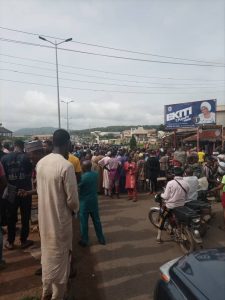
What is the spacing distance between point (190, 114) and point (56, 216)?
24.4 metres

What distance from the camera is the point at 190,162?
1127 cm

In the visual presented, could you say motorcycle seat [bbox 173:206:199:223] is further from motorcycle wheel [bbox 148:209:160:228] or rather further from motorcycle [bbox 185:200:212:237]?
motorcycle wheel [bbox 148:209:160:228]

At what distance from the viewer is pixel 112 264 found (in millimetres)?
5766

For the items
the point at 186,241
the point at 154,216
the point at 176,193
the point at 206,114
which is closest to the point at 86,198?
the point at 176,193

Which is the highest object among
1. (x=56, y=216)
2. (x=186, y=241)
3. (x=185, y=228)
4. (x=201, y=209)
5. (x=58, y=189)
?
(x=58, y=189)

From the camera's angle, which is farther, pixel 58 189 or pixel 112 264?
pixel 112 264

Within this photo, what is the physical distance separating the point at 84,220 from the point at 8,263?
1.67 meters

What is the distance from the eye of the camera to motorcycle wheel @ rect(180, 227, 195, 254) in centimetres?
631

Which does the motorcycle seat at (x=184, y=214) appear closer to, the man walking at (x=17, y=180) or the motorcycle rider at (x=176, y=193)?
the motorcycle rider at (x=176, y=193)

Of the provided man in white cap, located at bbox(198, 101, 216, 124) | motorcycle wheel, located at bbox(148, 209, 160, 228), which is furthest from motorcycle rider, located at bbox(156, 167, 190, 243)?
man in white cap, located at bbox(198, 101, 216, 124)

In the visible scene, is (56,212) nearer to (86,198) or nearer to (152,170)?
(86,198)

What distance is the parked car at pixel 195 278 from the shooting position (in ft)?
8.94

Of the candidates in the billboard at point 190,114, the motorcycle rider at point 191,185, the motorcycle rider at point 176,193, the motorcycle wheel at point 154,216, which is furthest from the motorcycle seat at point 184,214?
the billboard at point 190,114

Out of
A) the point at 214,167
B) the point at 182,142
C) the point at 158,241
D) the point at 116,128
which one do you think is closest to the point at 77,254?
the point at 158,241
